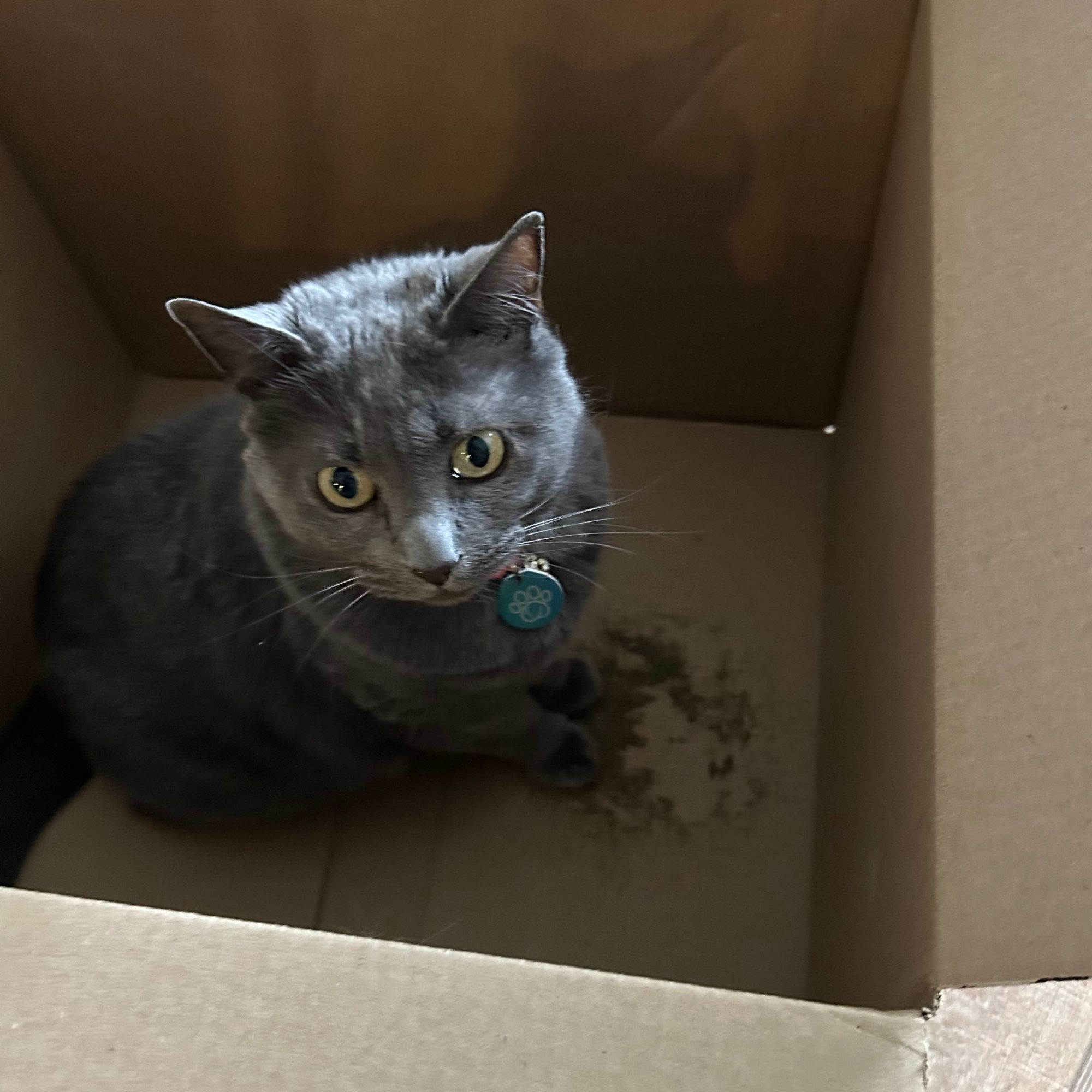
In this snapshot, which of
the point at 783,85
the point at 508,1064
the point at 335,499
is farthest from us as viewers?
the point at 783,85

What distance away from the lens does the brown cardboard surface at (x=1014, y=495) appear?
656 mm

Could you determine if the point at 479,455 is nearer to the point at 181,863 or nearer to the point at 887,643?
the point at 887,643

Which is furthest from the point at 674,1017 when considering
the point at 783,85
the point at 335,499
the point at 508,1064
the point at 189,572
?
the point at 783,85

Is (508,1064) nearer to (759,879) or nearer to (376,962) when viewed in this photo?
(376,962)

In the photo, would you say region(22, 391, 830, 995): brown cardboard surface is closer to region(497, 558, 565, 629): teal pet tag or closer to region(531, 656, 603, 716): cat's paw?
region(531, 656, 603, 716): cat's paw

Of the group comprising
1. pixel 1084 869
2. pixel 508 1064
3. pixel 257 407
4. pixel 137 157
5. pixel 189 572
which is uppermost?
pixel 137 157

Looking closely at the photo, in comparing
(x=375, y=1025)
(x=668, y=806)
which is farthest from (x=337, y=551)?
(x=668, y=806)

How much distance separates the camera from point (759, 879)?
1349mm

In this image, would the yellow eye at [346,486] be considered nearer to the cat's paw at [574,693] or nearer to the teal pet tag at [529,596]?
the teal pet tag at [529,596]

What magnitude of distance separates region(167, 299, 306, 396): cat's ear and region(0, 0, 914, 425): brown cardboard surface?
1.40 feet

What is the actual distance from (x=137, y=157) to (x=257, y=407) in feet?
1.91

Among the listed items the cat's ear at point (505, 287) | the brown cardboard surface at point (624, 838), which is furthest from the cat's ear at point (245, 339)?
the brown cardboard surface at point (624, 838)

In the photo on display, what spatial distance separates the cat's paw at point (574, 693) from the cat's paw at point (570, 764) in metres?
0.04

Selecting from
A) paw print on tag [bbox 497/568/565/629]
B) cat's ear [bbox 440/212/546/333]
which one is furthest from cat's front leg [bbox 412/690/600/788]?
cat's ear [bbox 440/212/546/333]
